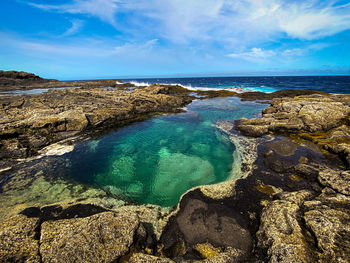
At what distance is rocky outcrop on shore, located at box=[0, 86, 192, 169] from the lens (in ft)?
48.8

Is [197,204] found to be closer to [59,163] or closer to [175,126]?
[59,163]

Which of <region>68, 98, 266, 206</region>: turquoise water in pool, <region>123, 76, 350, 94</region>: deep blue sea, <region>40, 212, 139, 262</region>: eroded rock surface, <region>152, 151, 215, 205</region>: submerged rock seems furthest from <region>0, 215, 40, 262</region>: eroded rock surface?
<region>123, 76, 350, 94</region>: deep blue sea

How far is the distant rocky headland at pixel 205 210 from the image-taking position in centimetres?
484

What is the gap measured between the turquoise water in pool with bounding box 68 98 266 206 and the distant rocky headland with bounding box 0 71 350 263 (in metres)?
1.06

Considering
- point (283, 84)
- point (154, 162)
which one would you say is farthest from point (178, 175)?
point (283, 84)

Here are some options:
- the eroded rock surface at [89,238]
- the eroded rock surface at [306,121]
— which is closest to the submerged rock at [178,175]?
the eroded rock surface at [89,238]

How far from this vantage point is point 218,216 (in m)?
6.99

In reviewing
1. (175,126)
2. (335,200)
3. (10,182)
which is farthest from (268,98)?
(10,182)

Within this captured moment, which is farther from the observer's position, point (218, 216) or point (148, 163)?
point (148, 163)

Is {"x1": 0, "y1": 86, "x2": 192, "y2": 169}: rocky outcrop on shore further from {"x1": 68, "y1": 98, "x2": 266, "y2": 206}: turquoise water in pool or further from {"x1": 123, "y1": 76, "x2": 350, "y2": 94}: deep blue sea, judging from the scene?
{"x1": 123, "y1": 76, "x2": 350, "y2": 94}: deep blue sea

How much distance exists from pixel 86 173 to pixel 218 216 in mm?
9956

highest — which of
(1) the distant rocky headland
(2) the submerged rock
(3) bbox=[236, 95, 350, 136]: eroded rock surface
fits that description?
(3) bbox=[236, 95, 350, 136]: eroded rock surface

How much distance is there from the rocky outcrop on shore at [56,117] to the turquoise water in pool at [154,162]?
12.3 ft

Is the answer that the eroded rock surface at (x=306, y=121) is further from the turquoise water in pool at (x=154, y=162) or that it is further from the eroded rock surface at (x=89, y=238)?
the eroded rock surface at (x=89, y=238)
